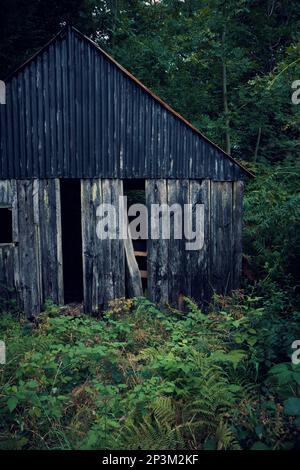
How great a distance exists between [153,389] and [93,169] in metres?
4.68

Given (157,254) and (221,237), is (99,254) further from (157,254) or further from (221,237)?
(221,237)

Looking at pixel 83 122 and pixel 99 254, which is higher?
pixel 83 122

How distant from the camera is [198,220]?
8.18 metres

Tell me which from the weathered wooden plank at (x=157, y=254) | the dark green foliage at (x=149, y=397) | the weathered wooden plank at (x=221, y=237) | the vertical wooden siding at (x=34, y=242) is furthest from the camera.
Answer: the weathered wooden plank at (x=221, y=237)

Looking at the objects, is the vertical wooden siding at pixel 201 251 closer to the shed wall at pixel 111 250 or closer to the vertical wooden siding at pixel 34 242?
the shed wall at pixel 111 250

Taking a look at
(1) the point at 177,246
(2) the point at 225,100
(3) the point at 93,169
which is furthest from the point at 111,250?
(2) the point at 225,100

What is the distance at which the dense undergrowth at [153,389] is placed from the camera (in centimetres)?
375

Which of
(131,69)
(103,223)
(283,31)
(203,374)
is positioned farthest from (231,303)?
(283,31)

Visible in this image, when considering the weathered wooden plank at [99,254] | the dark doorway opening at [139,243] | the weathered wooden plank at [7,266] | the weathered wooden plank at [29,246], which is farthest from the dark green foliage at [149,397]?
the dark doorway opening at [139,243]

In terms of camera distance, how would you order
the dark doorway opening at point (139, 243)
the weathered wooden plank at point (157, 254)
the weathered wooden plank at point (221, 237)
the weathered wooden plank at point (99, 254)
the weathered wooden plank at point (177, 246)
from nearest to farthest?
the weathered wooden plank at point (99, 254), the weathered wooden plank at point (157, 254), the weathered wooden plank at point (177, 246), the weathered wooden plank at point (221, 237), the dark doorway opening at point (139, 243)

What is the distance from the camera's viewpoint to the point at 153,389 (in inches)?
175

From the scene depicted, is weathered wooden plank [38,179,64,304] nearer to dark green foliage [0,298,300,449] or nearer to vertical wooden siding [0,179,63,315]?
vertical wooden siding [0,179,63,315]

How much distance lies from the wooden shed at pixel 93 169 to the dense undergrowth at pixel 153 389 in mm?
1452
